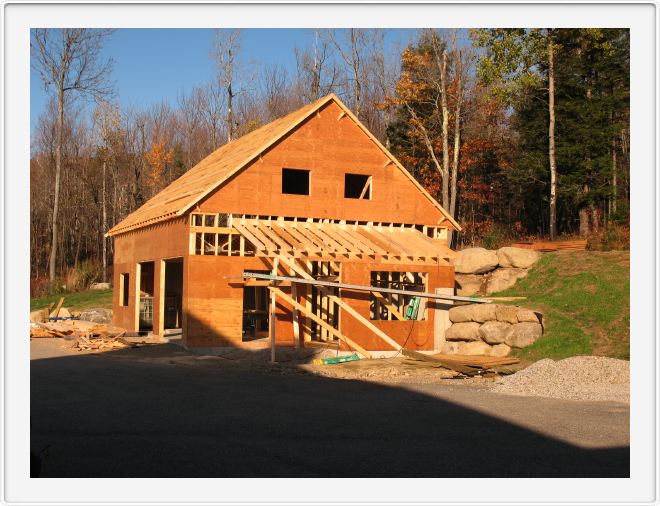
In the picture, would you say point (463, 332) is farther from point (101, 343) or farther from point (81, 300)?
point (81, 300)

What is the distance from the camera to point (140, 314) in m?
27.9

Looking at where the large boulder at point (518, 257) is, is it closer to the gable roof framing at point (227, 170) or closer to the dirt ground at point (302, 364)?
the gable roof framing at point (227, 170)

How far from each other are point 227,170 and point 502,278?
1061 cm

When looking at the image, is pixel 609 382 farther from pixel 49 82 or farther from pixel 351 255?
pixel 49 82

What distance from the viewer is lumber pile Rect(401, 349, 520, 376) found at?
59.6ft

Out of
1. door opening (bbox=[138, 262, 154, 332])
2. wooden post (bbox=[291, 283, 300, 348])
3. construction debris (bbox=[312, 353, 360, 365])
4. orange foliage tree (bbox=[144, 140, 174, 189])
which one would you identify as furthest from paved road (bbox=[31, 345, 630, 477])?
orange foliage tree (bbox=[144, 140, 174, 189])

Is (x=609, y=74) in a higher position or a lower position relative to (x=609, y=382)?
higher

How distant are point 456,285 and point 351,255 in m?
6.57

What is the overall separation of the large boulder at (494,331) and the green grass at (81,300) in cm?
2041

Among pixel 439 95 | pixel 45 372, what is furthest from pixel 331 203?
pixel 439 95

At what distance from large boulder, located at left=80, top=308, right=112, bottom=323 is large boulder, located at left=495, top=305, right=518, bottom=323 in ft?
61.2

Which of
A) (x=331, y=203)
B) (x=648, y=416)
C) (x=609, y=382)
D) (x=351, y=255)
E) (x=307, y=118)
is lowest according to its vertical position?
(x=609, y=382)

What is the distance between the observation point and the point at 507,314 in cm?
2172

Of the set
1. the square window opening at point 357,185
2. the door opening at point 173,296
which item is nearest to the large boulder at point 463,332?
the square window opening at point 357,185
